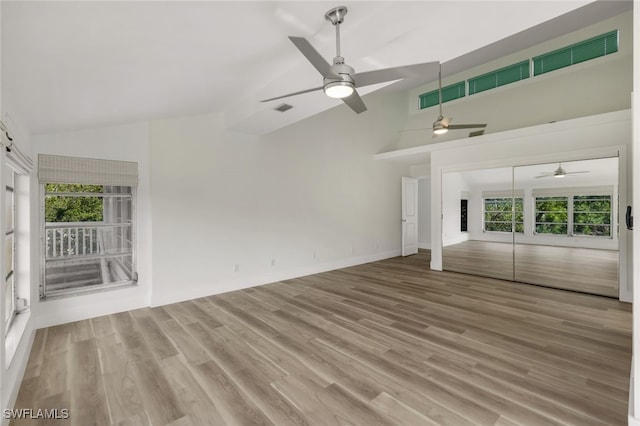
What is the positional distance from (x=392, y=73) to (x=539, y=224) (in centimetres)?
500

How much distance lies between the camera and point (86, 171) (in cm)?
377

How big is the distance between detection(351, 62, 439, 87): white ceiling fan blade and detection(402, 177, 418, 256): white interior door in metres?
6.14

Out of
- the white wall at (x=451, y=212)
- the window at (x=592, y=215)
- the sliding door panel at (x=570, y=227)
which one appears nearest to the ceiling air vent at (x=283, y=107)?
the white wall at (x=451, y=212)

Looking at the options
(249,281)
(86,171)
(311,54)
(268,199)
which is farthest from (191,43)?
(249,281)

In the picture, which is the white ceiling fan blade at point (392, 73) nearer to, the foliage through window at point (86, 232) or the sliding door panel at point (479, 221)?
the foliage through window at point (86, 232)

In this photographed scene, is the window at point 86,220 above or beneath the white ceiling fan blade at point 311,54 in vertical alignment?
beneath

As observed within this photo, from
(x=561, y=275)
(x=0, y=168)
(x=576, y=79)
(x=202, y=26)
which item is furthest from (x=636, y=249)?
(x=576, y=79)

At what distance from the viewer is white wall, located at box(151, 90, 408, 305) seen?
4.47 meters

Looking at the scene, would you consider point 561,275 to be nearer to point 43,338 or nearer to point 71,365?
point 71,365

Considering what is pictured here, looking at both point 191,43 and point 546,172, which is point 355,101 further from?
point 546,172

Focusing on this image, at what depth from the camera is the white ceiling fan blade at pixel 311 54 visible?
2.01m

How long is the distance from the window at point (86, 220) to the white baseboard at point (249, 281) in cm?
65

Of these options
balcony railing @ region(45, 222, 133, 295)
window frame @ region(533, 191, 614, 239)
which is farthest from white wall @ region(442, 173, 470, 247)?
balcony railing @ region(45, 222, 133, 295)

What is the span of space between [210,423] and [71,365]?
1.74 metres
